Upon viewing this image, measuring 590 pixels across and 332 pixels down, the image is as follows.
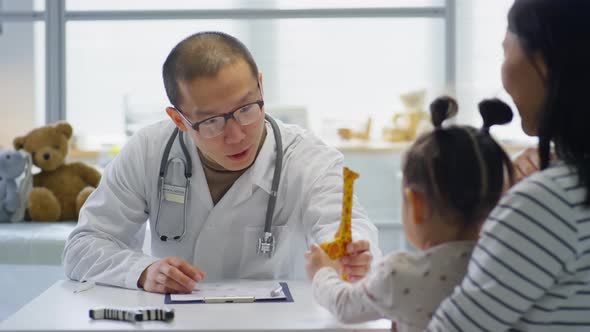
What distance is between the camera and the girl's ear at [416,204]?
1140mm

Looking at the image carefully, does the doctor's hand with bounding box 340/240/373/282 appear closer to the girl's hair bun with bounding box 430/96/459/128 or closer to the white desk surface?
the white desk surface

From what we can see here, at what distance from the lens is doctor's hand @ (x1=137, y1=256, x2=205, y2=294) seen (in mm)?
1560

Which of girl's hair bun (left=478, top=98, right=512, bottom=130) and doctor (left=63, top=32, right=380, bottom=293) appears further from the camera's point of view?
doctor (left=63, top=32, right=380, bottom=293)

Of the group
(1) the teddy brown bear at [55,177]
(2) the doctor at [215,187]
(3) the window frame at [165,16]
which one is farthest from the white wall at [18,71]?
(2) the doctor at [215,187]

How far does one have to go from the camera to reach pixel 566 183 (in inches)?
40.9

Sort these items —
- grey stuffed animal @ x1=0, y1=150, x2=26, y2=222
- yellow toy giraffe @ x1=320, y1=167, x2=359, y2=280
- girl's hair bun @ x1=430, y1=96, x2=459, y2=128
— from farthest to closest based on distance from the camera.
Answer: grey stuffed animal @ x1=0, y1=150, x2=26, y2=222
yellow toy giraffe @ x1=320, y1=167, x2=359, y2=280
girl's hair bun @ x1=430, y1=96, x2=459, y2=128

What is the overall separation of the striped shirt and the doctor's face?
33.5 inches

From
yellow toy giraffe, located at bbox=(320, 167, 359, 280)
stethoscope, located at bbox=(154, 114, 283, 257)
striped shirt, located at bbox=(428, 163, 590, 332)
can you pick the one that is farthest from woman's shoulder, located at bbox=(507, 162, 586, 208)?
stethoscope, located at bbox=(154, 114, 283, 257)

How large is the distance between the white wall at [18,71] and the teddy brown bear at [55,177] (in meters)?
0.85

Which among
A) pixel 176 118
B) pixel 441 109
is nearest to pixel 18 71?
pixel 176 118

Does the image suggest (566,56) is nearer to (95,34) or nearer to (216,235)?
(216,235)

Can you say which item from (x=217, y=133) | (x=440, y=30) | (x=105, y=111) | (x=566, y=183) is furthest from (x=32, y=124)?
(x=566, y=183)

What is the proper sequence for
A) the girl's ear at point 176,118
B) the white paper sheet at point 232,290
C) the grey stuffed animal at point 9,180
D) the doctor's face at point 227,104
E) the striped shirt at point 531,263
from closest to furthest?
the striped shirt at point 531,263
the white paper sheet at point 232,290
the doctor's face at point 227,104
the girl's ear at point 176,118
the grey stuffed animal at point 9,180

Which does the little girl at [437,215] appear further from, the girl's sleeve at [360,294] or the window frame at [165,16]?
the window frame at [165,16]
